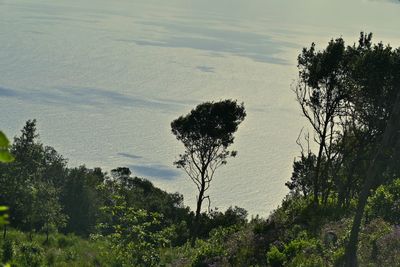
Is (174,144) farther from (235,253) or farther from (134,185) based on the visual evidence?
(235,253)

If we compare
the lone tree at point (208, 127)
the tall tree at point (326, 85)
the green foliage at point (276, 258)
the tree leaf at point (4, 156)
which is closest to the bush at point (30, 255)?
the green foliage at point (276, 258)

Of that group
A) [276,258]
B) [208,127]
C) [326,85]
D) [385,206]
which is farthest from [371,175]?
[208,127]

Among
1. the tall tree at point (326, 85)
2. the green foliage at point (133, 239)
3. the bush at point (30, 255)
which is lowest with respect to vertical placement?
the bush at point (30, 255)

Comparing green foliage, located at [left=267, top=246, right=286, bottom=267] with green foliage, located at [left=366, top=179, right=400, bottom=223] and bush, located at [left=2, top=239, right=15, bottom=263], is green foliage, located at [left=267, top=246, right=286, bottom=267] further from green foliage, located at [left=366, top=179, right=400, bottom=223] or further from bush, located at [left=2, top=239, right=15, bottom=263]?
bush, located at [left=2, top=239, right=15, bottom=263]

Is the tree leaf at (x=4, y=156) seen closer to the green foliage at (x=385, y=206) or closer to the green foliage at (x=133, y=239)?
the green foliage at (x=133, y=239)

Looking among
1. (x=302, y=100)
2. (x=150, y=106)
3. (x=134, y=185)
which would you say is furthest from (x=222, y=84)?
(x=302, y=100)

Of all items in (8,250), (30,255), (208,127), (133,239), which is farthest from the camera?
(208,127)

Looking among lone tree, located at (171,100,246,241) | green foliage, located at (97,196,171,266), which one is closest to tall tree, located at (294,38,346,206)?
green foliage, located at (97,196,171,266)

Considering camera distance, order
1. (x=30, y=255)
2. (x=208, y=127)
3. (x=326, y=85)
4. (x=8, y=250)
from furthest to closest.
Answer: (x=208, y=127) < (x=326, y=85) < (x=8, y=250) < (x=30, y=255)

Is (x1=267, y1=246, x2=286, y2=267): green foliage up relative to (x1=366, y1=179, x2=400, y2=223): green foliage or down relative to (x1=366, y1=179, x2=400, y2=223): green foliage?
down

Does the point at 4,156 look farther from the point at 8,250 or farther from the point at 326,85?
the point at 326,85

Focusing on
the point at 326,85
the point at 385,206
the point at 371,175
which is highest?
the point at 326,85

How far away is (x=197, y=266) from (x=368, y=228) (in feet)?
19.3

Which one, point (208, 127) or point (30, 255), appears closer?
point (30, 255)
